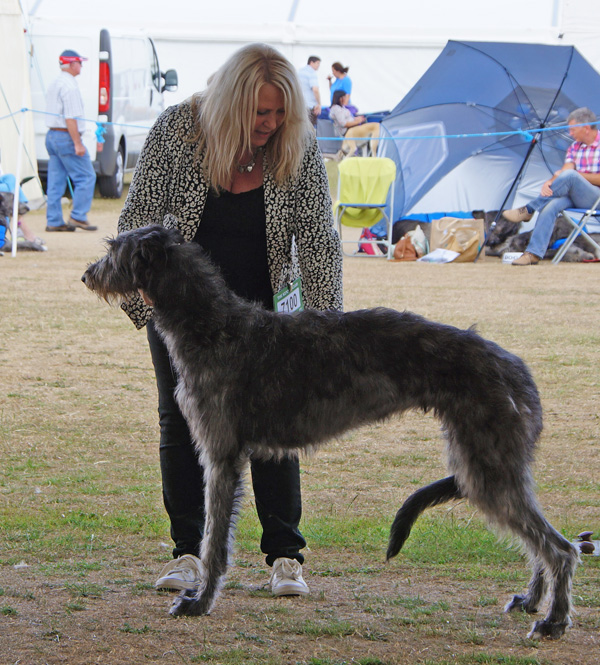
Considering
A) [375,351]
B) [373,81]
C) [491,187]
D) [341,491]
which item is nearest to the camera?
[375,351]

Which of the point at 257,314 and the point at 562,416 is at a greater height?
the point at 257,314

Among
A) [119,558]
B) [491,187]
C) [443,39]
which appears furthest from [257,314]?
[443,39]

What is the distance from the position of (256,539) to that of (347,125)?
1637cm

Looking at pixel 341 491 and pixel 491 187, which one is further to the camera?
pixel 491 187

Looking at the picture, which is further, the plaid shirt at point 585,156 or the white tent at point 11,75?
the white tent at point 11,75

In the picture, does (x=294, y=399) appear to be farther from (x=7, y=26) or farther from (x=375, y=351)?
(x=7, y=26)

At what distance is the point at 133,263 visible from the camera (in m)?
3.27

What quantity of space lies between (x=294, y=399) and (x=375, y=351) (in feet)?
1.15

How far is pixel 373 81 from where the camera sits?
22125mm

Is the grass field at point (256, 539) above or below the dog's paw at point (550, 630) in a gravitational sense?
below

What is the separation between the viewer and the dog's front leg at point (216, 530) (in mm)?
3307

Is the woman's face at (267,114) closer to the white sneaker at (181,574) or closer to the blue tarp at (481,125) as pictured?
the white sneaker at (181,574)

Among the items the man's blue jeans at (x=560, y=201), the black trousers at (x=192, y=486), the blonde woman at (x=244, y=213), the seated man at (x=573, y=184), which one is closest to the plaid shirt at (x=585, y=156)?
the seated man at (x=573, y=184)

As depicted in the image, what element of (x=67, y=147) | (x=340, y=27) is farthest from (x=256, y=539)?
(x=340, y=27)
